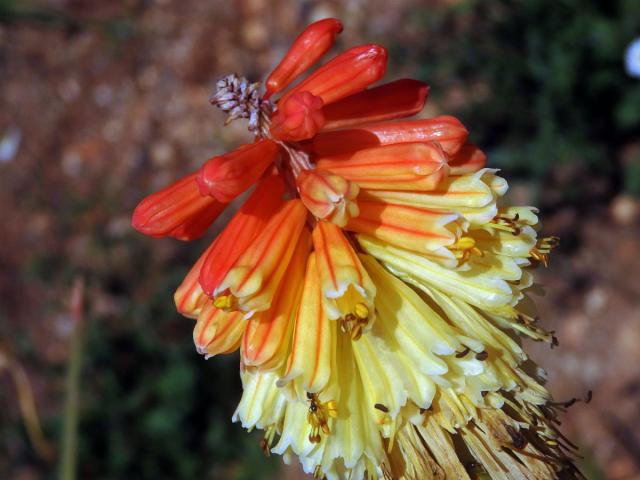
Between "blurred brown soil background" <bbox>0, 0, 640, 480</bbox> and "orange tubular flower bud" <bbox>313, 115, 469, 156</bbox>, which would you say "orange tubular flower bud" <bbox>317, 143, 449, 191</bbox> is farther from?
"blurred brown soil background" <bbox>0, 0, 640, 480</bbox>

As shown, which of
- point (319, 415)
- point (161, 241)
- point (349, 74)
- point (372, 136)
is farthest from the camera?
point (161, 241)

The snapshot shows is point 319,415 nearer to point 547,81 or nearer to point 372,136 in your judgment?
point 372,136

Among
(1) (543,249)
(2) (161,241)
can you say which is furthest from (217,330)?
(2) (161,241)

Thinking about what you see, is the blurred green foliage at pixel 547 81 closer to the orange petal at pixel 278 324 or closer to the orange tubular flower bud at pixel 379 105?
the orange tubular flower bud at pixel 379 105

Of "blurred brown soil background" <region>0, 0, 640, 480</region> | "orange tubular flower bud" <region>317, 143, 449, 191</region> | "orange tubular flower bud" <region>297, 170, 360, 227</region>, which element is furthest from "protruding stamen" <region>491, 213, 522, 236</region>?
"blurred brown soil background" <region>0, 0, 640, 480</region>

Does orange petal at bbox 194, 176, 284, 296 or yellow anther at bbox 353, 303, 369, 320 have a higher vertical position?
orange petal at bbox 194, 176, 284, 296

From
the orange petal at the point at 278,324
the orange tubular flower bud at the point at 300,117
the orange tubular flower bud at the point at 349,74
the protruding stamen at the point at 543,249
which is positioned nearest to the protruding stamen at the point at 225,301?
the orange petal at the point at 278,324
